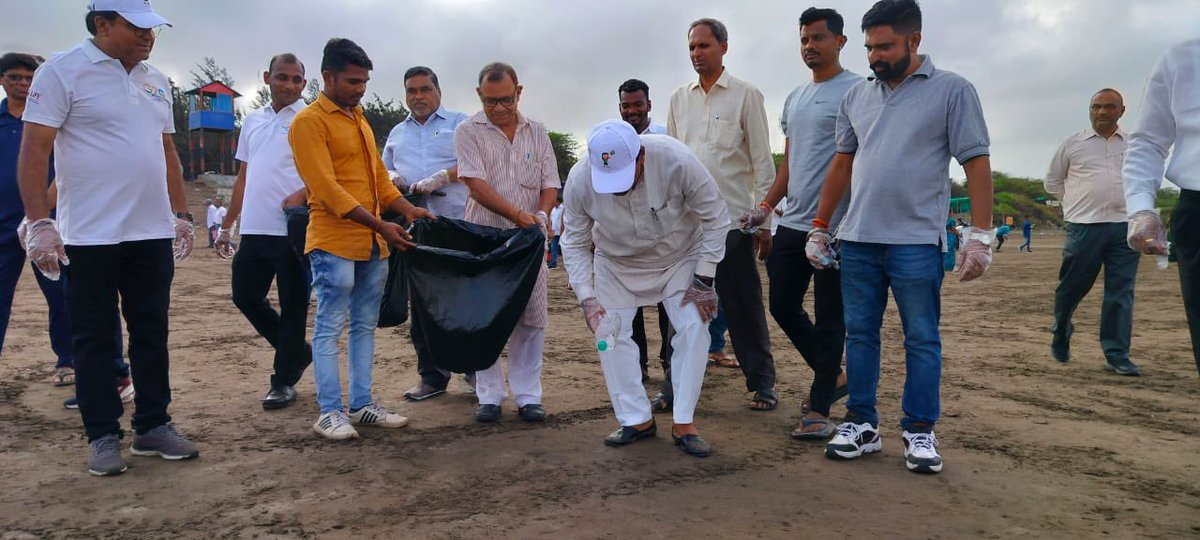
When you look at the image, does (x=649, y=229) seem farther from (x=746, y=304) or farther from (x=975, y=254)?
(x=975, y=254)

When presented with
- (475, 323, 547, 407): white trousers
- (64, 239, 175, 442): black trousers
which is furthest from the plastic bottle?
(64, 239, 175, 442): black trousers

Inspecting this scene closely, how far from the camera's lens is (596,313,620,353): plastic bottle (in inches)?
151

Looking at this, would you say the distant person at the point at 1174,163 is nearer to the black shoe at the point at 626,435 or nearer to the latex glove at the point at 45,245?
the black shoe at the point at 626,435

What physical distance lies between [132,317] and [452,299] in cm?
145

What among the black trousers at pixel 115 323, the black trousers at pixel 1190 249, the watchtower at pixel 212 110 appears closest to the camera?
the black trousers at pixel 1190 249

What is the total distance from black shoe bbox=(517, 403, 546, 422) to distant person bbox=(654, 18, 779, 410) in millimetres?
1171

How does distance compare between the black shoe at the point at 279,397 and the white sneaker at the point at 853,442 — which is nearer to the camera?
the white sneaker at the point at 853,442

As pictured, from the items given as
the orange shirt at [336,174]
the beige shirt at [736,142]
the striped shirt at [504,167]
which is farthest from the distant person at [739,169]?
the orange shirt at [336,174]

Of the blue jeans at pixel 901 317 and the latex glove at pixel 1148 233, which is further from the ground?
the latex glove at pixel 1148 233

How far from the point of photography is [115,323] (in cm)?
358

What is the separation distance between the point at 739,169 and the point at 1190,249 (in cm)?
239

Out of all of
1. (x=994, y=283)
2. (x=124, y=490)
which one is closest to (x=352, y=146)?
(x=124, y=490)

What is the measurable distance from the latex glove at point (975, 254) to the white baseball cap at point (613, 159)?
1.45 metres

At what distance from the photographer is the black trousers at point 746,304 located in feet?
14.8
